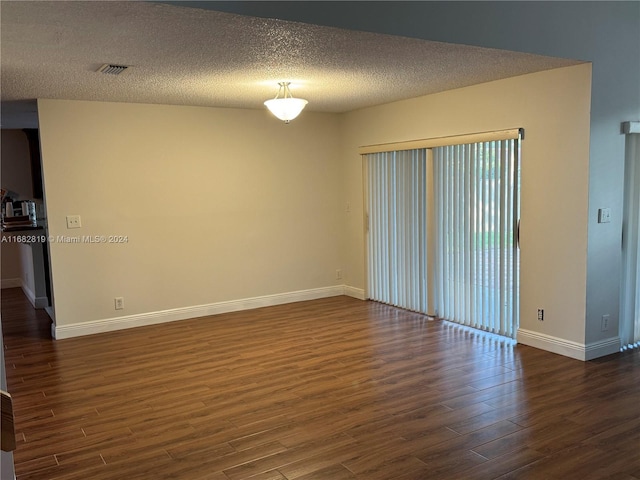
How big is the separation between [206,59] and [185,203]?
2502 mm

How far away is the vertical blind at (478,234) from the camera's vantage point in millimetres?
4793

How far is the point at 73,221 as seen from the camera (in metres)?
5.35

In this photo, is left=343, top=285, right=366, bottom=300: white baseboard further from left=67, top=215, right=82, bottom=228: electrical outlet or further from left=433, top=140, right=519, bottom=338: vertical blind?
left=67, top=215, right=82, bottom=228: electrical outlet

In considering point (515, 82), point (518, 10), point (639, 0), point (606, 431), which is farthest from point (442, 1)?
point (606, 431)

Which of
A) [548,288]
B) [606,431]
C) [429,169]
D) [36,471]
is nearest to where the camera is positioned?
[36,471]

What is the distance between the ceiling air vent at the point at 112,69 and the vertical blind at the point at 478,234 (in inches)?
122

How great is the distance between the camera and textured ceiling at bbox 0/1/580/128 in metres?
2.81

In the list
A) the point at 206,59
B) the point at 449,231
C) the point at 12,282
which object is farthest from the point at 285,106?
the point at 12,282

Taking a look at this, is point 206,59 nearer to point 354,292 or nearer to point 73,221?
point 73,221

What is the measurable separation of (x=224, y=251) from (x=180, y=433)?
10.4 feet

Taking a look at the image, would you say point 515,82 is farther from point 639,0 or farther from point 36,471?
point 36,471

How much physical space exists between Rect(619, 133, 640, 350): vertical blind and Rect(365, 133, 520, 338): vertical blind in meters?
0.85

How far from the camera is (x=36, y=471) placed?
283 cm

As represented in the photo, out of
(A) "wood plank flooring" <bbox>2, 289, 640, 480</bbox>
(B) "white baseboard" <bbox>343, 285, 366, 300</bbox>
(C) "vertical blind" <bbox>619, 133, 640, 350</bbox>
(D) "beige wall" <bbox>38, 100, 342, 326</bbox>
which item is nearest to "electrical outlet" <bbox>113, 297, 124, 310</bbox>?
(D) "beige wall" <bbox>38, 100, 342, 326</bbox>
